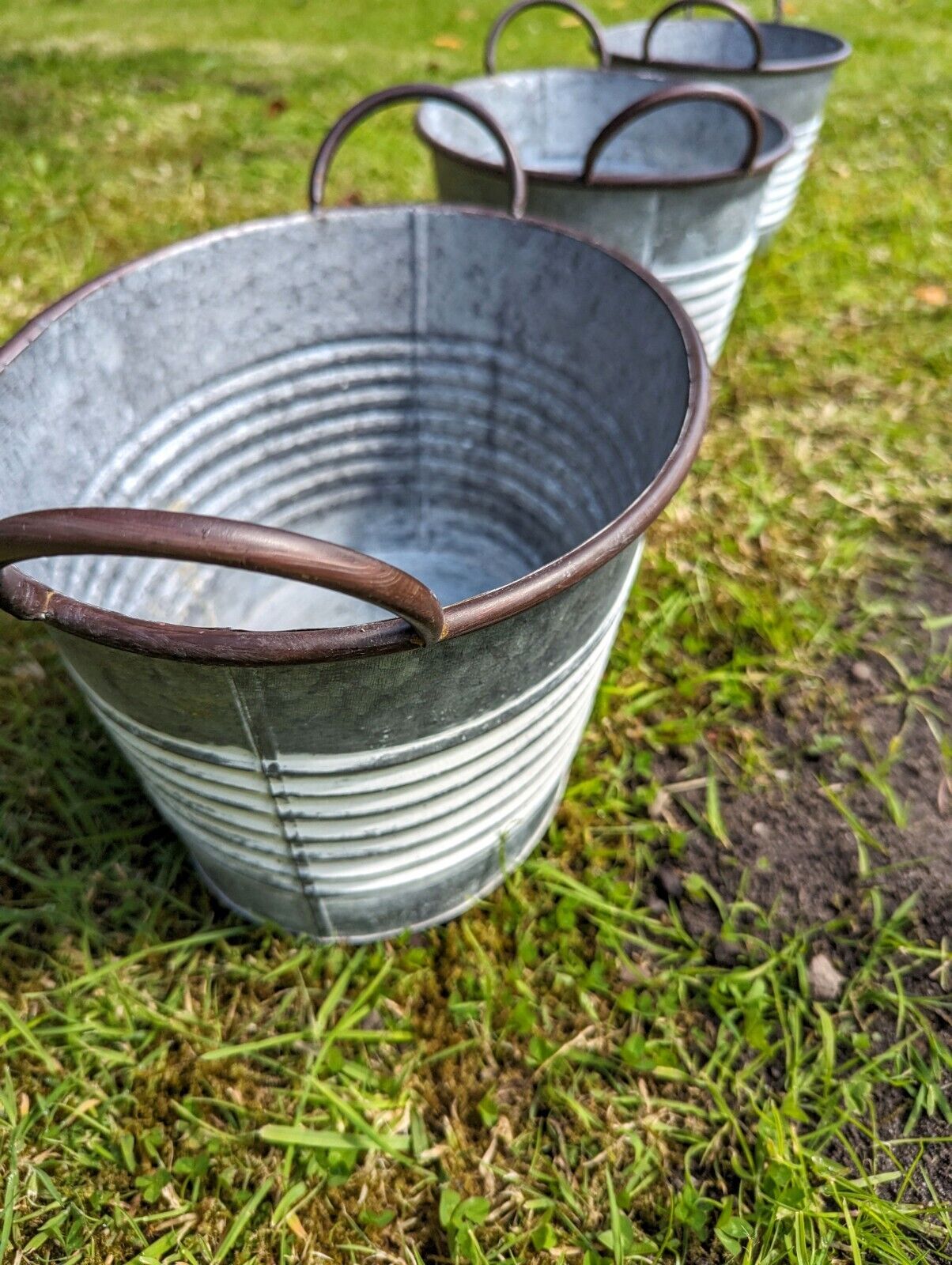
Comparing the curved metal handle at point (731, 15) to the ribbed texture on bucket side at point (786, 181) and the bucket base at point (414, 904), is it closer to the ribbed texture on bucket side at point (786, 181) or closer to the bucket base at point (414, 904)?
the ribbed texture on bucket side at point (786, 181)

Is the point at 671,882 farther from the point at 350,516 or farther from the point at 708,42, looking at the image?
the point at 708,42

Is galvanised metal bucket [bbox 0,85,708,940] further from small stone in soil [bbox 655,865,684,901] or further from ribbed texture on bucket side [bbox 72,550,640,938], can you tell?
small stone in soil [bbox 655,865,684,901]

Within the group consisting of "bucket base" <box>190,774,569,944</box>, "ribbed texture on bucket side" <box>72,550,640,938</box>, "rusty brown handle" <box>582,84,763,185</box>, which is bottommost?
"bucket base" <box>190,774,569,944</box>

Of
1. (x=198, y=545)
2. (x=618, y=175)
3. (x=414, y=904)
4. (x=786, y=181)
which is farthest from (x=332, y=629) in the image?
(x=786, y=181)

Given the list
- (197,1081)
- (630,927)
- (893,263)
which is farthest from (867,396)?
(197,1081)

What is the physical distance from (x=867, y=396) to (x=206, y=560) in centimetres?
258

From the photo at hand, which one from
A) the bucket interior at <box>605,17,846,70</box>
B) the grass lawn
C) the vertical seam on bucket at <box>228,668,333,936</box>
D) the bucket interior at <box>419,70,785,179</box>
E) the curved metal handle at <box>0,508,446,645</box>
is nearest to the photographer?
the curved metal handle at <box>0,508,446,645</box>

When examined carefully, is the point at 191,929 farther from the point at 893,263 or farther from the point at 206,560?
the point at 893,263

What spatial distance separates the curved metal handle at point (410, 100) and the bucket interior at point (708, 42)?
93.1 inches

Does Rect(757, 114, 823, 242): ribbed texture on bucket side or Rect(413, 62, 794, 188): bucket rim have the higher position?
Rect(413, 62, 794, 188): bucket rim

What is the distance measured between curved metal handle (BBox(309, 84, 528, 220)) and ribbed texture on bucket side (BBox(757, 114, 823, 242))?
1.70 metres

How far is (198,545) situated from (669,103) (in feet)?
4.83

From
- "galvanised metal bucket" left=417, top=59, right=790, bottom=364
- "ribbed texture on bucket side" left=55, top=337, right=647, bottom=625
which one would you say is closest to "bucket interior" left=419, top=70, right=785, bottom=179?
"galvanised metal bucket" left=417, top=59, right=790, bottom=364

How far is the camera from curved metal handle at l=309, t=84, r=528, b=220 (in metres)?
1.46
